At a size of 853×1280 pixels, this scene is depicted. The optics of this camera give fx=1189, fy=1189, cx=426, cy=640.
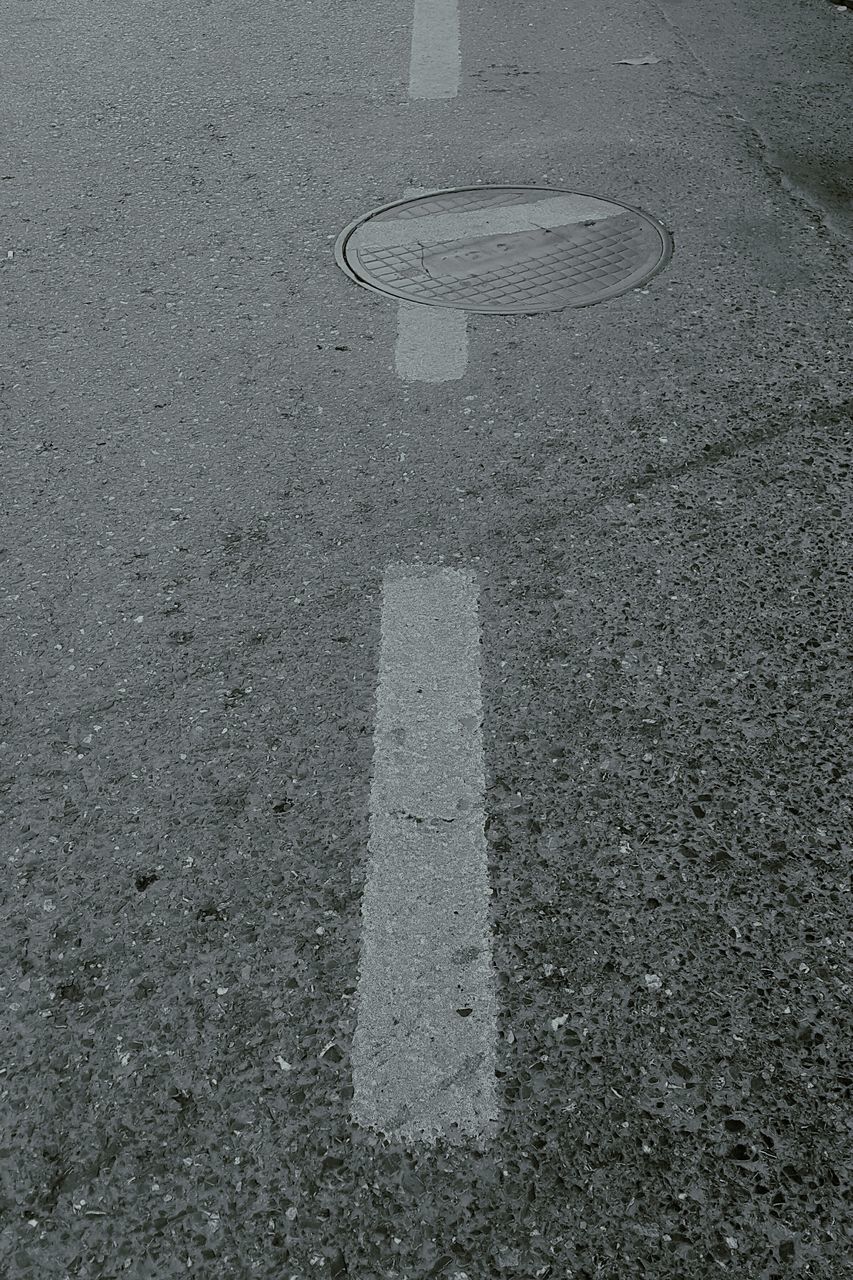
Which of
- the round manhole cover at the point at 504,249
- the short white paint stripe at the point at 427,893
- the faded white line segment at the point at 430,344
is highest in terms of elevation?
the round manhole cover at the point at 504,249

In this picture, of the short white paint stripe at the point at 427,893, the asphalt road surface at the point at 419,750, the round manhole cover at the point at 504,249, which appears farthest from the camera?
the round manhole cover at the point at 504,249

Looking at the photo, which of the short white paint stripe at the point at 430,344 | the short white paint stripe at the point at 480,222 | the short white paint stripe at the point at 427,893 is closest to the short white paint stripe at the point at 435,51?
the short white paint stripe at the point at 480,222

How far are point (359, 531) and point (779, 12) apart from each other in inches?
221

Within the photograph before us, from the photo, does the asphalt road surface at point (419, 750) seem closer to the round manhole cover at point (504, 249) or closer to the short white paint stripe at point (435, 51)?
the round manhole cover at point (504, 249)

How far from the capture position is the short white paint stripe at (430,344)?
3871 millimetres

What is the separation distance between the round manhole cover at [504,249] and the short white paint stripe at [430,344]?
9 cm

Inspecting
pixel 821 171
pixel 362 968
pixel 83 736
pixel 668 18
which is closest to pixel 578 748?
pixel 362 968

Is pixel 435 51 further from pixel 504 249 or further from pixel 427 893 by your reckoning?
pixel 427 893

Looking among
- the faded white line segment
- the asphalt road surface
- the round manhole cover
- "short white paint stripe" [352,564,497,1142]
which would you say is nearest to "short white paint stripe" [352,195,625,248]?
the round manhole cover

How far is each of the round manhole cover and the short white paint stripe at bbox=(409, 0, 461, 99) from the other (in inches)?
59.5

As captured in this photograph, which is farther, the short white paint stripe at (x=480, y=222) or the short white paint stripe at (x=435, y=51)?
the short white paint stripe at (x=435, y=51)

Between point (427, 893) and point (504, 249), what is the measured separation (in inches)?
119

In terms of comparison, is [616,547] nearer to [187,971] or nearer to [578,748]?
[578,748]

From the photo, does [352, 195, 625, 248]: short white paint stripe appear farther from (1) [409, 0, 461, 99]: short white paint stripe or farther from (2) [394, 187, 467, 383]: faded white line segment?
(1) [409, 0, 461, 99]: short white paint stripe
